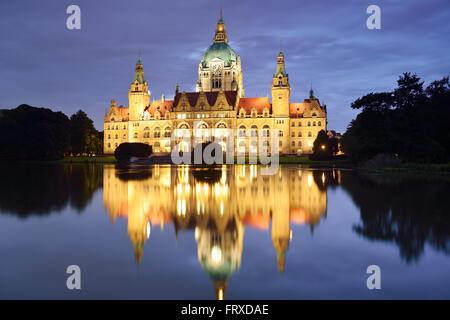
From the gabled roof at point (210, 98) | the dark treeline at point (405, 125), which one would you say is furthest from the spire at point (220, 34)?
the dark treeline at point (405, 125)

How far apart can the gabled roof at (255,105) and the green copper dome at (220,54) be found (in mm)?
15207

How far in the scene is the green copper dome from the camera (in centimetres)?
10831

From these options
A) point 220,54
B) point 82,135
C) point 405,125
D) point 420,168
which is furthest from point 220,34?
point 420,168

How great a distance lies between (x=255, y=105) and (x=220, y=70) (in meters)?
18.1

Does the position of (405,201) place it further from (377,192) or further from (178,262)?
(178,262)

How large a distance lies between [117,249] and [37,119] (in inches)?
3057

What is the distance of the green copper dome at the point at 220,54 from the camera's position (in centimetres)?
10831

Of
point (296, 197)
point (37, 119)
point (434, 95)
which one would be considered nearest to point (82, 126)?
point (37, 119)

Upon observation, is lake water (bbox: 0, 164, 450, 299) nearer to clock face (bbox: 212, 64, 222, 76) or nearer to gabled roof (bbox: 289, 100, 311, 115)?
gabled roof (bbox: 289, 100, 311, 115)

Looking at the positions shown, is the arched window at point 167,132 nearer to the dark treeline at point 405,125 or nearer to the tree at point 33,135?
the tree at point 33,135

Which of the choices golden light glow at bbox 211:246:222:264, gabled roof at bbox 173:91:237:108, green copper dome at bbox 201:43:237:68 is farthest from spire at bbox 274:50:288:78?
golden light glow at bbox 211:246:222:264

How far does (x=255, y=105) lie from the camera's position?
98.2 metres
